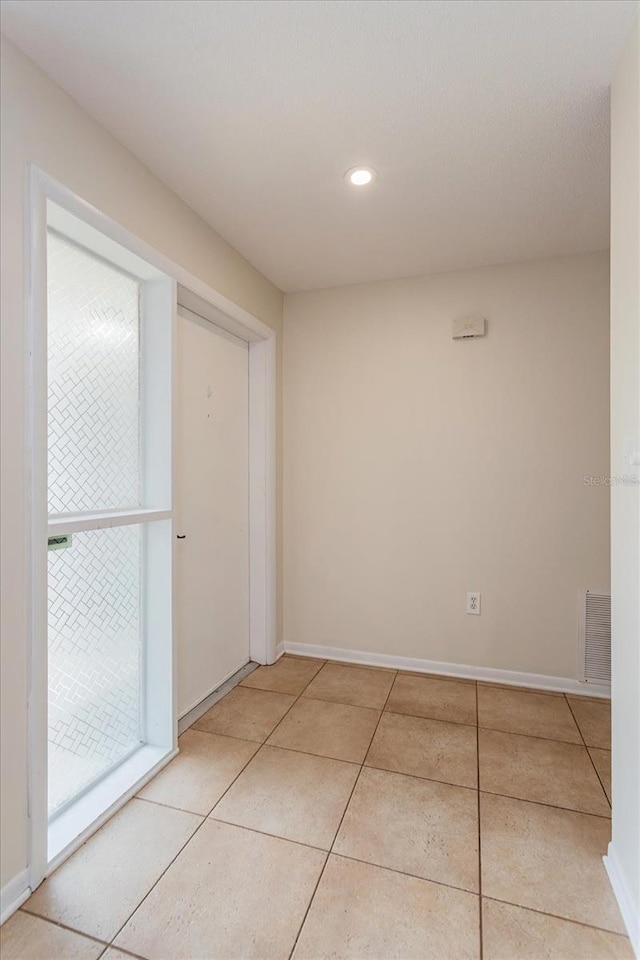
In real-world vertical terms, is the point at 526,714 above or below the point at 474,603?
below

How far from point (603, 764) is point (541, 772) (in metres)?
0.28

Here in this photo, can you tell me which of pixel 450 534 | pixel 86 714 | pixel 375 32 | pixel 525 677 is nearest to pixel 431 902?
pixel 86 714

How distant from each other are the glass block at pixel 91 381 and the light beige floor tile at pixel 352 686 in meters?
1.45

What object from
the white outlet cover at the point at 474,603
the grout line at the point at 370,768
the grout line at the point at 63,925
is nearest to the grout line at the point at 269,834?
the grout line at the point at 370,768

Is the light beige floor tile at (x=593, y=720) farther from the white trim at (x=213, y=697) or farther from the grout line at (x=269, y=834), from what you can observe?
the white trim at (x=213, y=697)

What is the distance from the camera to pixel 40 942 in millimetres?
1165

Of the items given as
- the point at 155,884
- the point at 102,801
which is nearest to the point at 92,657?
the point at 102,801

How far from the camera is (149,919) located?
48.5 inches

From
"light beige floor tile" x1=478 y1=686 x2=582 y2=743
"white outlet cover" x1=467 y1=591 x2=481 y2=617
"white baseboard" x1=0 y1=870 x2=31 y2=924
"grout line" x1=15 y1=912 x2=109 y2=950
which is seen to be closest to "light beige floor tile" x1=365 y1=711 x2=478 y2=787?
"light beige floor tile" x1=478 y1=686 x2=582 y2=743

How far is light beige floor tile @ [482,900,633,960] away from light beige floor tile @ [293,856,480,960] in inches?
1.7

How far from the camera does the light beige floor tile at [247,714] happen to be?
2.13m

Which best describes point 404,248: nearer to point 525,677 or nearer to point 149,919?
point 525,677

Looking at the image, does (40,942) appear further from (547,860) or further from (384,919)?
(547,860)

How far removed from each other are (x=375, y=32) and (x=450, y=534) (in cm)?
224
